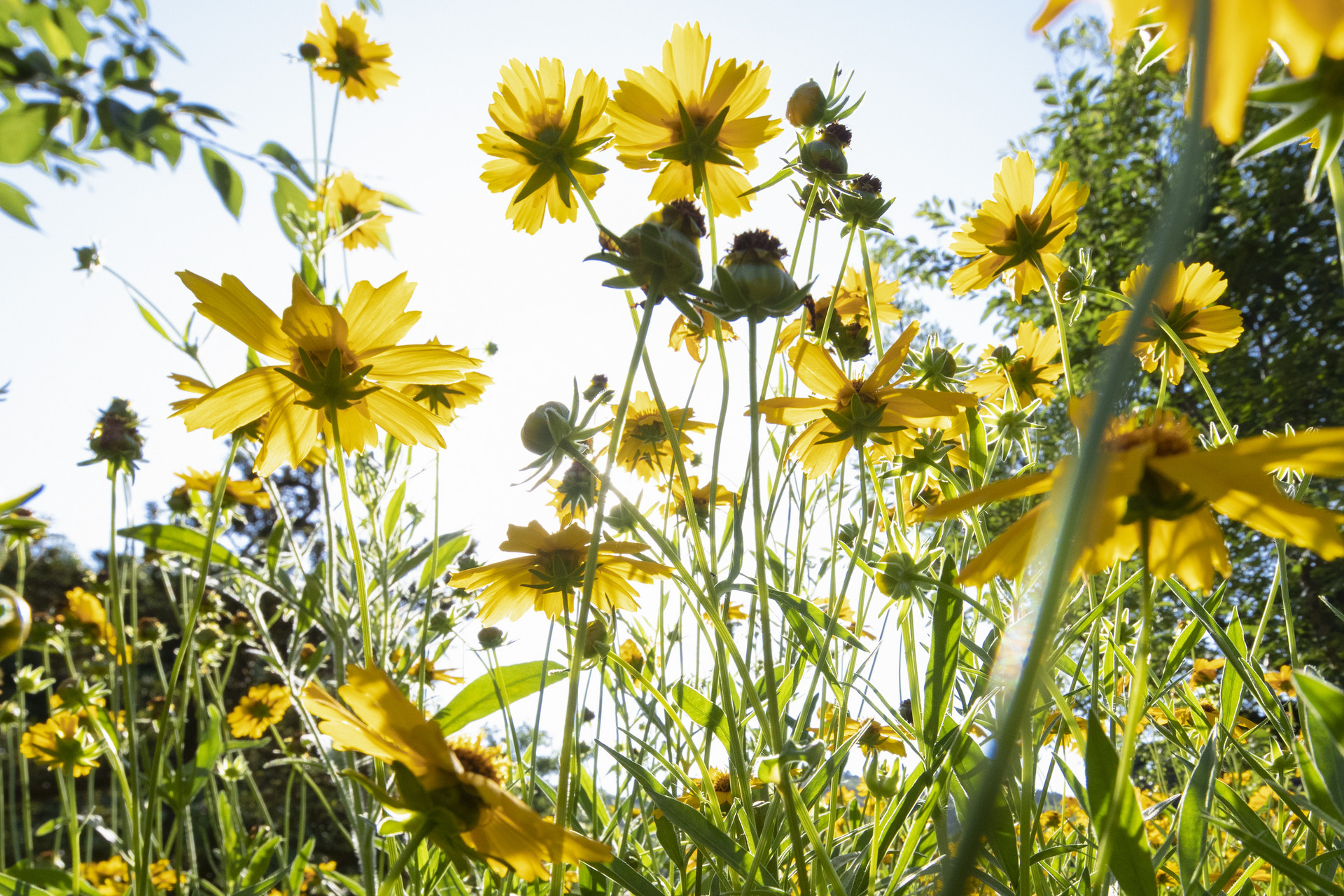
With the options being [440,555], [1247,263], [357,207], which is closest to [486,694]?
[440,555]

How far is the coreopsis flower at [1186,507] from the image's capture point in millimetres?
219

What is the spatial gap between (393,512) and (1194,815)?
0.81 metres

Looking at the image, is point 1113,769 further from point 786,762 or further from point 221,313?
point 221,313

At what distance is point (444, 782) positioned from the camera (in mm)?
286

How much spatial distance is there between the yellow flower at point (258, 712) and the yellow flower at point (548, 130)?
69.7 inches

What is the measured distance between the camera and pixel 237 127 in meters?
0.68

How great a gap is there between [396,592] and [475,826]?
0.71m

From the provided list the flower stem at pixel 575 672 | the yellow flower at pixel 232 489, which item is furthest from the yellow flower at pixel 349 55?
the flower stem at pixel 575 672

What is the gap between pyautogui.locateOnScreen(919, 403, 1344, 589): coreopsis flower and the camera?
22cm

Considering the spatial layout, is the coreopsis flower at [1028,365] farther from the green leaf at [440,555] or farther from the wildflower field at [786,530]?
the green leaf at [440,555]

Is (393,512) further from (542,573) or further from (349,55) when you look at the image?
(349,55)

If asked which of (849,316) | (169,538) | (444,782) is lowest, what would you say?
(444,782)

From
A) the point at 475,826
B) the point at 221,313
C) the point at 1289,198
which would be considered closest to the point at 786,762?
the point at 475,826

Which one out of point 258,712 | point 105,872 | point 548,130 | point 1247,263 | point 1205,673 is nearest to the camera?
point 548,130
